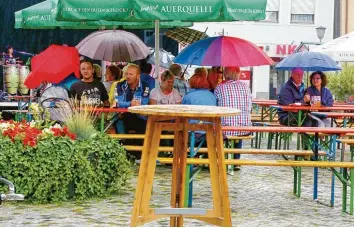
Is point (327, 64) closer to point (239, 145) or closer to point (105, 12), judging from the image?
point (239, 145)

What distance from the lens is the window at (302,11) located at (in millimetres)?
46312

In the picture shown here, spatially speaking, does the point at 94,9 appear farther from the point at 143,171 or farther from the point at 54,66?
the point at 143,171

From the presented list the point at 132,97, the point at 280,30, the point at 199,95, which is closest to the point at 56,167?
the point at 199,95

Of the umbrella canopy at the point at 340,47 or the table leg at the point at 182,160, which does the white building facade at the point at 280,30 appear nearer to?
the umbrella canopy at the point at 340,47

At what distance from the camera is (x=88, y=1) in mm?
12391

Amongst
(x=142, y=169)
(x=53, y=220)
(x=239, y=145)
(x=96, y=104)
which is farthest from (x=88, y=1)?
(x=142, y=169)

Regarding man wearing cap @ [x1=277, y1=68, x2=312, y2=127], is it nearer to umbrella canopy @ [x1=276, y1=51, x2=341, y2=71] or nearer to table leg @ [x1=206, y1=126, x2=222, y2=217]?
umbrella canopy @ [x1=276, y1=51, x2=341, y2=71]

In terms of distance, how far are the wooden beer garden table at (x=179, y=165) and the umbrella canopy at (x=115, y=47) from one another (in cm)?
925

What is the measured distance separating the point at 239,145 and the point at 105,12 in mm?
2691

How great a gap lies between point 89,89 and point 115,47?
11.0 ft

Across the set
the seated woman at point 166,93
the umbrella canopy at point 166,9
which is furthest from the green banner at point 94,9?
the seated woman at point 166,93

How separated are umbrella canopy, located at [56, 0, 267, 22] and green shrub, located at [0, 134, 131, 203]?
6.90ft

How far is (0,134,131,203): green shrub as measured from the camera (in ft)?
32.3

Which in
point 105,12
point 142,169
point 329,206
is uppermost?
point 105,12
